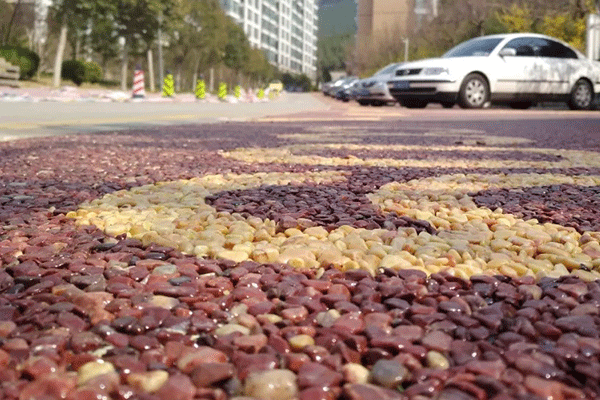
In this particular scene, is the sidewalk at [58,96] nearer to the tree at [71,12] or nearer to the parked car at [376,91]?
the tree at [71,12]

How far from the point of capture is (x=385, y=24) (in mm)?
72438

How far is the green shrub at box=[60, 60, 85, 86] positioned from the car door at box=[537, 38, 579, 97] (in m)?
27.5

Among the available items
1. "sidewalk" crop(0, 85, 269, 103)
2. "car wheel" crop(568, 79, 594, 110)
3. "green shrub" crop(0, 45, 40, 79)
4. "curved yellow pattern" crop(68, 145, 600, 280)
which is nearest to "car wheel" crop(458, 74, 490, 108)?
"car wheel" crop(568, 79, 594, 110)

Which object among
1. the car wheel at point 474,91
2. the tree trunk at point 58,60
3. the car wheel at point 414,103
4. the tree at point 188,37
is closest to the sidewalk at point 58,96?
the tree trunk at point 58,60

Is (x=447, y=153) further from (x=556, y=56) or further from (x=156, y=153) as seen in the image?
(x=556, y=56)

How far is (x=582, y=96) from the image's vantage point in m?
14.6

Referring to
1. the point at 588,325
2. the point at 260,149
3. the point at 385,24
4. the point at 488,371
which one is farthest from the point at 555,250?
the point at 385,24

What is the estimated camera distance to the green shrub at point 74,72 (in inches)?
1420

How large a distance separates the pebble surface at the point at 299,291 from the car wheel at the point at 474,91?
11257 mm

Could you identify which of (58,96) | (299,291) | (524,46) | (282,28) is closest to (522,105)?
(524,46)

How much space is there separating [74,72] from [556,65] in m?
28.0

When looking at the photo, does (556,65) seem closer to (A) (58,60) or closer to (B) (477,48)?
(B) (477,48)

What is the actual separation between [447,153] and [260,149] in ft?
4.15

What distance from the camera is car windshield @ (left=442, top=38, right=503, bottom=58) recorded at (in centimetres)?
1378
